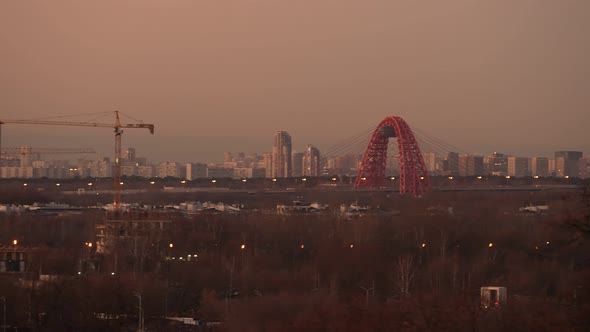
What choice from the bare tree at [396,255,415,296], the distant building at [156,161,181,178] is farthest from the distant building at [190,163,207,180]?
the bare tree at [396,255,415,296]

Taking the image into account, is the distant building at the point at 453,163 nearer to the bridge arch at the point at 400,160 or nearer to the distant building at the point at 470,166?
the distant building at the point at 470,166

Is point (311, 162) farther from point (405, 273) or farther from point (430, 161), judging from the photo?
point (405, 273)

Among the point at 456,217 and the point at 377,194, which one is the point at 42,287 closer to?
the point at 456,217

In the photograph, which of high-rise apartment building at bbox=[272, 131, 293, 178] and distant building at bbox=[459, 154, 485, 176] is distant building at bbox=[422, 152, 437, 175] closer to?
distant building at bbox=[459, 154, 485, 176]

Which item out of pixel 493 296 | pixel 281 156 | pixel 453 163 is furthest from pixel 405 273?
pixel 281 156

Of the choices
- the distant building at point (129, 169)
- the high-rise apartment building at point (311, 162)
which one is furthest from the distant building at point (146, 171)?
the high-rise apartment building at point (311, 162)

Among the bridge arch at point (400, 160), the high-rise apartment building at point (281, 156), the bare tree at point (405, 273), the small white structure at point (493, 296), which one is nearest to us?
the small white structure at point (493, 296)
